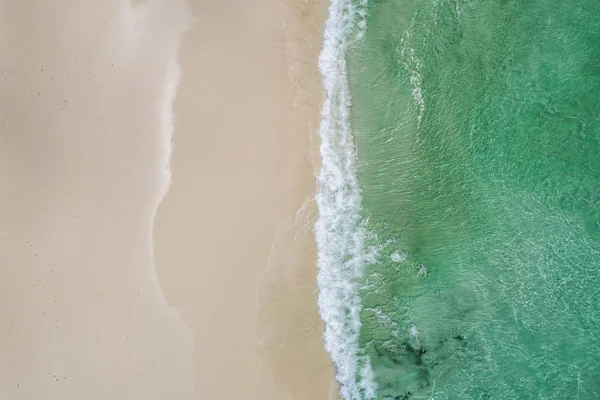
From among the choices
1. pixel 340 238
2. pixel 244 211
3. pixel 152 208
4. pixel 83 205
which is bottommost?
pixel 340 238

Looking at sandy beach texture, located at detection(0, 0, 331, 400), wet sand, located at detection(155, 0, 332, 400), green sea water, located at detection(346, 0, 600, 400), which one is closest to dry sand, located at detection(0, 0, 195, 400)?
sandy beach texture, located at detection(0, 0, 331, 400)

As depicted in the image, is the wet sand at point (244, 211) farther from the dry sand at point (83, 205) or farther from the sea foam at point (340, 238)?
the dry sand at point (83, 205)

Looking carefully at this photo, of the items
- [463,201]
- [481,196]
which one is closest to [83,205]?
[463,201]

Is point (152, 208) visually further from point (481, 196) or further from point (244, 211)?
point (481, 196)

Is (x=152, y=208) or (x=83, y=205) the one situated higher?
(x=83, y=205)

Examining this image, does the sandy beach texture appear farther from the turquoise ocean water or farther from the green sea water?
the green sea water

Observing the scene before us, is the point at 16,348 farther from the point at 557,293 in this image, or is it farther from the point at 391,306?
the point at 557,293

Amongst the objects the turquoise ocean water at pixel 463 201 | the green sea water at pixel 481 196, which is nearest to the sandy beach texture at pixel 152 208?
the turquoise ocean water at pixel 463 201
